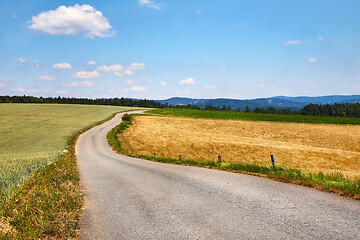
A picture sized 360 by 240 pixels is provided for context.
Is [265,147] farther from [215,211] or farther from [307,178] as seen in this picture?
[215,211]

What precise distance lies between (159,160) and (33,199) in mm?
13106

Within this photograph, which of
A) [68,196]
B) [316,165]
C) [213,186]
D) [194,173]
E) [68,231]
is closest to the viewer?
[68,231]

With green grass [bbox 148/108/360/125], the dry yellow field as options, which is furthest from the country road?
green grass [bbox 148/108/360/125]

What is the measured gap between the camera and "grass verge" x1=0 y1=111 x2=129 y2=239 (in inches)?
262

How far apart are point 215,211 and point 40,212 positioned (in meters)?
6.30

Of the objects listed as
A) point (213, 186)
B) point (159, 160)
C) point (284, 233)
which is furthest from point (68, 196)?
point (159, 160)

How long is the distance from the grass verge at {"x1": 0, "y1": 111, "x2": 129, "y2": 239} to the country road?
52cm

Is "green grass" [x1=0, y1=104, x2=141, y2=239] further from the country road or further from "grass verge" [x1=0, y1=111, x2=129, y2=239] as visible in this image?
the country road

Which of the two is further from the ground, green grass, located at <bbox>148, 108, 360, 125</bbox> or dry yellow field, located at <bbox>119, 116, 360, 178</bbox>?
green grass, located at <bbox>148, 108, 360, 125</bbox>

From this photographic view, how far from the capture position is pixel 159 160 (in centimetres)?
2128

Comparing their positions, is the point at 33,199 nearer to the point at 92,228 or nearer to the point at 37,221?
the point at 37,221

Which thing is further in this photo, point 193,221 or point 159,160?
point 159,160

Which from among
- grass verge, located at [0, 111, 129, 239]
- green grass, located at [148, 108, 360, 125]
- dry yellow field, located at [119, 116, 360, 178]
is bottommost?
dry yellow field, located at [119, 116, 360, 178]

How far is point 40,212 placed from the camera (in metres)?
7.82
